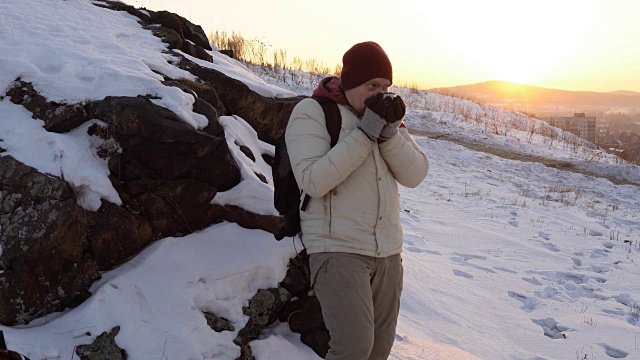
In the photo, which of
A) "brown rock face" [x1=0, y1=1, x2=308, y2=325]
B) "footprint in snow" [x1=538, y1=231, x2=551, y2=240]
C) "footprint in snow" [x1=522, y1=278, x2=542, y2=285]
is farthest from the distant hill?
"brown rock face" [x1=0, y1=1, x2=308, y2=325]

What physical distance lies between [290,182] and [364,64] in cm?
68

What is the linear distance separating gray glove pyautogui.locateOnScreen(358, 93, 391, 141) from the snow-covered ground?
1.57 metres

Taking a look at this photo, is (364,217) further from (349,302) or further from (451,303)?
(451,303)

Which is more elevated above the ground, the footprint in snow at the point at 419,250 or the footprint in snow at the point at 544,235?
the footprint in snow at the point at 544,235

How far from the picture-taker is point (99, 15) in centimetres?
559

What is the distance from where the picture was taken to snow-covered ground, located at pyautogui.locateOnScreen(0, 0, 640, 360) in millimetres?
2885

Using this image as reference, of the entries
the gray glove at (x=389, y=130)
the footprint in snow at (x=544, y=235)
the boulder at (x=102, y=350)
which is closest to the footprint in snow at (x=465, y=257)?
the footprint in snow at (x=544, y=235)

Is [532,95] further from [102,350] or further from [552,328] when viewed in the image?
[102,350]

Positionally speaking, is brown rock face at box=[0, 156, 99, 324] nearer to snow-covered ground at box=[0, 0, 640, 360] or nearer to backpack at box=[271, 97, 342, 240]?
snow-covered ground at box=[0, 0, 640, 360]

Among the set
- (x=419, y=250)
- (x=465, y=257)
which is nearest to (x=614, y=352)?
(x=465, y=257)

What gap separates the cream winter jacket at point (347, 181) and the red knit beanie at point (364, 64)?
0.15 metres

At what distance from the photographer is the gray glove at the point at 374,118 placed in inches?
84.4

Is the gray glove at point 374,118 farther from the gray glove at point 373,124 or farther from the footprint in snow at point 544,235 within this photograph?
the footprint in snow at point 544,235

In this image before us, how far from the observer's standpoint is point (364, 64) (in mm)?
2299
